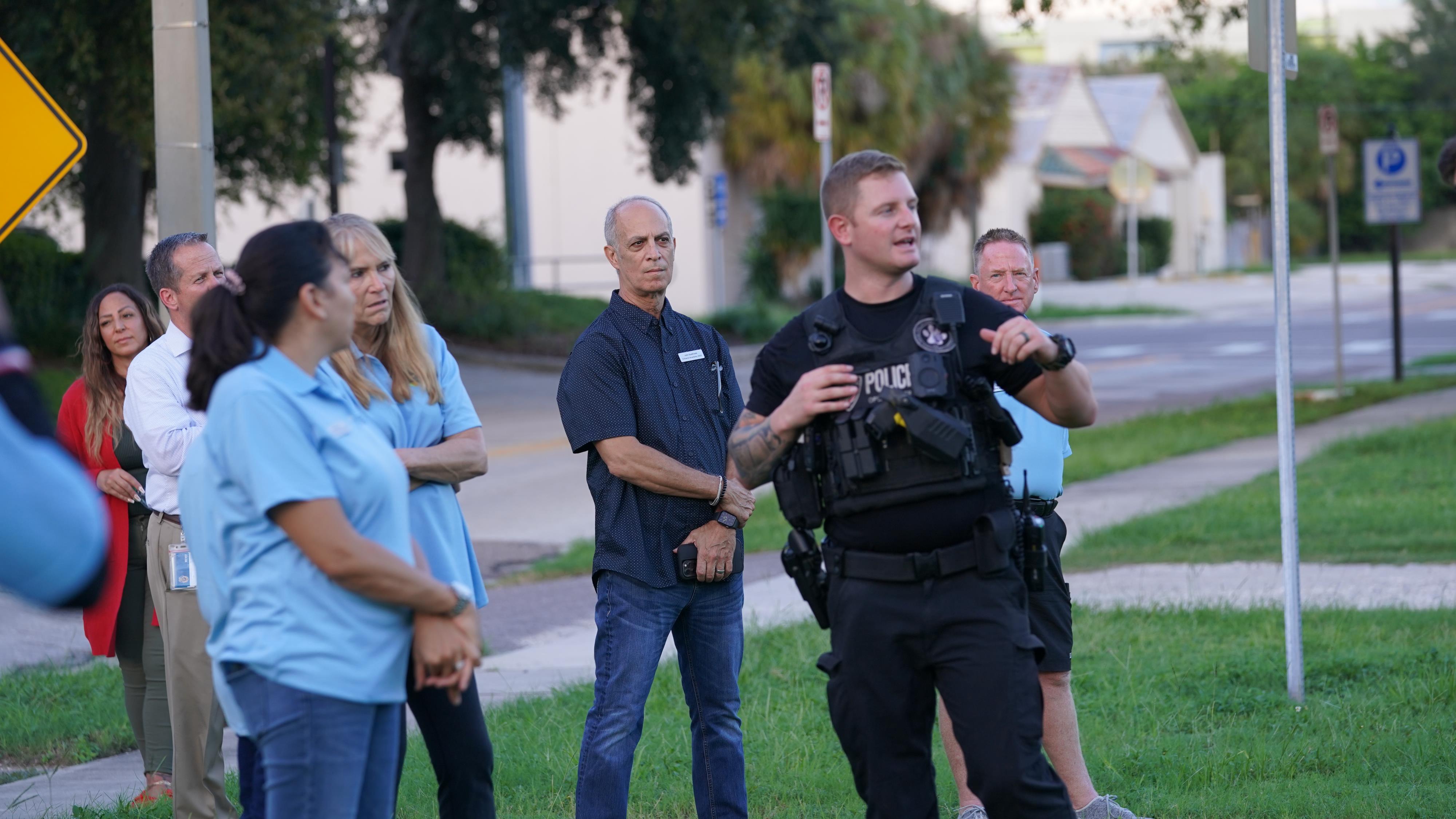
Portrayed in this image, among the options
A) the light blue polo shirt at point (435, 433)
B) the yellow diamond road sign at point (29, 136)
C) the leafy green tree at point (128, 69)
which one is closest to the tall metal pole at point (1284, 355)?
the light blue polo shirt at point (435, 433)

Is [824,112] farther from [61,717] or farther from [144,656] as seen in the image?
[144,656]

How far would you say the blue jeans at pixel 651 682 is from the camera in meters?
4.50

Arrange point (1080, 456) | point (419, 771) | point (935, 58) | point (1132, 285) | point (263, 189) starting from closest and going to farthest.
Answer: point (419, 771) → point (1080, 456) → point (263, 189) → point (935, 58) → point (1132, 285)

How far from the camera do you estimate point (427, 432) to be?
164 inches

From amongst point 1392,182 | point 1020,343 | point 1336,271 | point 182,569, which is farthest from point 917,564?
point 1392,182

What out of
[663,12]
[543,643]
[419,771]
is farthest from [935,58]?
[419,771]

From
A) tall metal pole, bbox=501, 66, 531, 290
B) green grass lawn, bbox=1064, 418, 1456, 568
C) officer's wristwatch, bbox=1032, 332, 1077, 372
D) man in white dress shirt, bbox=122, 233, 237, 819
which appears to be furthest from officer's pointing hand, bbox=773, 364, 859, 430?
tall metal pole, bbox=501, 66, 531, 290

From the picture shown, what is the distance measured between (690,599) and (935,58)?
3566cm

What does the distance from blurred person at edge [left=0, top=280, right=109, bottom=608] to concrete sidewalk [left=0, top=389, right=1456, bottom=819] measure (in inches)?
144

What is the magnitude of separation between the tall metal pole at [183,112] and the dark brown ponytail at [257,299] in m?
4.12

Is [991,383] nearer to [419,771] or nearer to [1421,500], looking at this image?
[419,771]

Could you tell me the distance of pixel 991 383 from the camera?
12.5 feet

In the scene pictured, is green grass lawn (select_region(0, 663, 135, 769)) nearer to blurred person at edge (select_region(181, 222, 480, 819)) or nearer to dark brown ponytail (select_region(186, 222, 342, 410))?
blurred person at edge (select_region(181, 222, 480, 819))

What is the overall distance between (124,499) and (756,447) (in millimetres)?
2670
